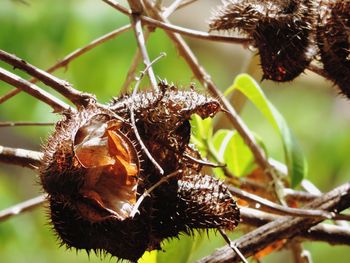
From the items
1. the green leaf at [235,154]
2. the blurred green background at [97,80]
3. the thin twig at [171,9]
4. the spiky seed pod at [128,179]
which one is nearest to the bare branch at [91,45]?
the thin twig at [171,9]

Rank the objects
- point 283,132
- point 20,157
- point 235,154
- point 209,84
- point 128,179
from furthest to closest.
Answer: point 235,154 < point 283,132 < point 209,84 < point 20,157 < point 128,179

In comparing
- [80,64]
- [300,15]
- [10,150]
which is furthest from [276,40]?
[80,64]

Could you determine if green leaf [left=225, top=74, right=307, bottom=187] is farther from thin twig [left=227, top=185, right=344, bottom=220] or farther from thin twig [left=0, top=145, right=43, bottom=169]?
thin twig [left=0, top=145, right=43, bottom=169]

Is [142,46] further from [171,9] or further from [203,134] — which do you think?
[203,134]

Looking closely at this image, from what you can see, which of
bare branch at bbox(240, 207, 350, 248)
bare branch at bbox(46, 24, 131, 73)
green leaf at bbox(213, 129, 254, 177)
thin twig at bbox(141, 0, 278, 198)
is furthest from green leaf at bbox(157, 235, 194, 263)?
green leaf at bbox(213, 129, 254, 177)

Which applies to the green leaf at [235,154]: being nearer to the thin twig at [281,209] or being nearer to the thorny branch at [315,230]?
the thorny branch at [315,230]

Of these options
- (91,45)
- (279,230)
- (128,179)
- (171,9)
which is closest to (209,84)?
(171,9)

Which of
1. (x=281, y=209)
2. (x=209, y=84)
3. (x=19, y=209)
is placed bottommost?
(x=19, y=209)
